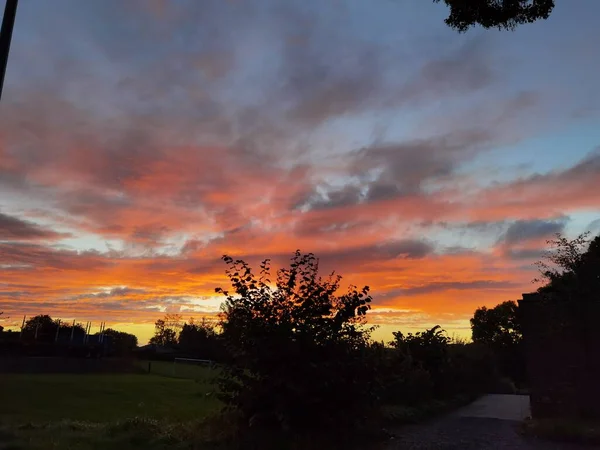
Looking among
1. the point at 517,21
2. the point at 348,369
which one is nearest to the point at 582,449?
the point at 348,369

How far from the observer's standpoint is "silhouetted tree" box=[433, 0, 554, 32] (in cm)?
706

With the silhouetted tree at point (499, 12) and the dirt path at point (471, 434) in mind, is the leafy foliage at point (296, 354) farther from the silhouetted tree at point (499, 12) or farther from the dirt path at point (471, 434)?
the silhouetted tree at point (499, 12)

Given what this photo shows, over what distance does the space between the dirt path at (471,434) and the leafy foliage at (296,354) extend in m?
1.99

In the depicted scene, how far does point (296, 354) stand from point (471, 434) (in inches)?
237

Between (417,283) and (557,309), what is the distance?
23.7 feet

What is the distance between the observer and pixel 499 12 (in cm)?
718

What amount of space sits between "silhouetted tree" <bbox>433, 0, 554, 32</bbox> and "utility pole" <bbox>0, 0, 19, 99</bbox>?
5.80 metres

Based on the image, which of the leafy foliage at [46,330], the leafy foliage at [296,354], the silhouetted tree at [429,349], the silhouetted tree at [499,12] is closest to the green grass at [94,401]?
the leafy foliage at [296,354]

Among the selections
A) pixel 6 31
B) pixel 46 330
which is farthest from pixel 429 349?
pixel 46 330

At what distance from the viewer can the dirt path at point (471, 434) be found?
10.4 m

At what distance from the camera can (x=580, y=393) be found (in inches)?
555

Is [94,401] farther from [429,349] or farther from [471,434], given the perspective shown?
[471,434]

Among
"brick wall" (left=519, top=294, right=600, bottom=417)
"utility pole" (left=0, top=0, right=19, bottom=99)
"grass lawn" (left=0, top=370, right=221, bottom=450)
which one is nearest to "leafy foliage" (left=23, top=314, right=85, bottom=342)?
"grass lawn" (left=0, top=370, right=221, bottom=450)

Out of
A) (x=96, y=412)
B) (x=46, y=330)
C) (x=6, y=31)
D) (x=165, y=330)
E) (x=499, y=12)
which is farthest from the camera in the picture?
(x=165, y=330)
